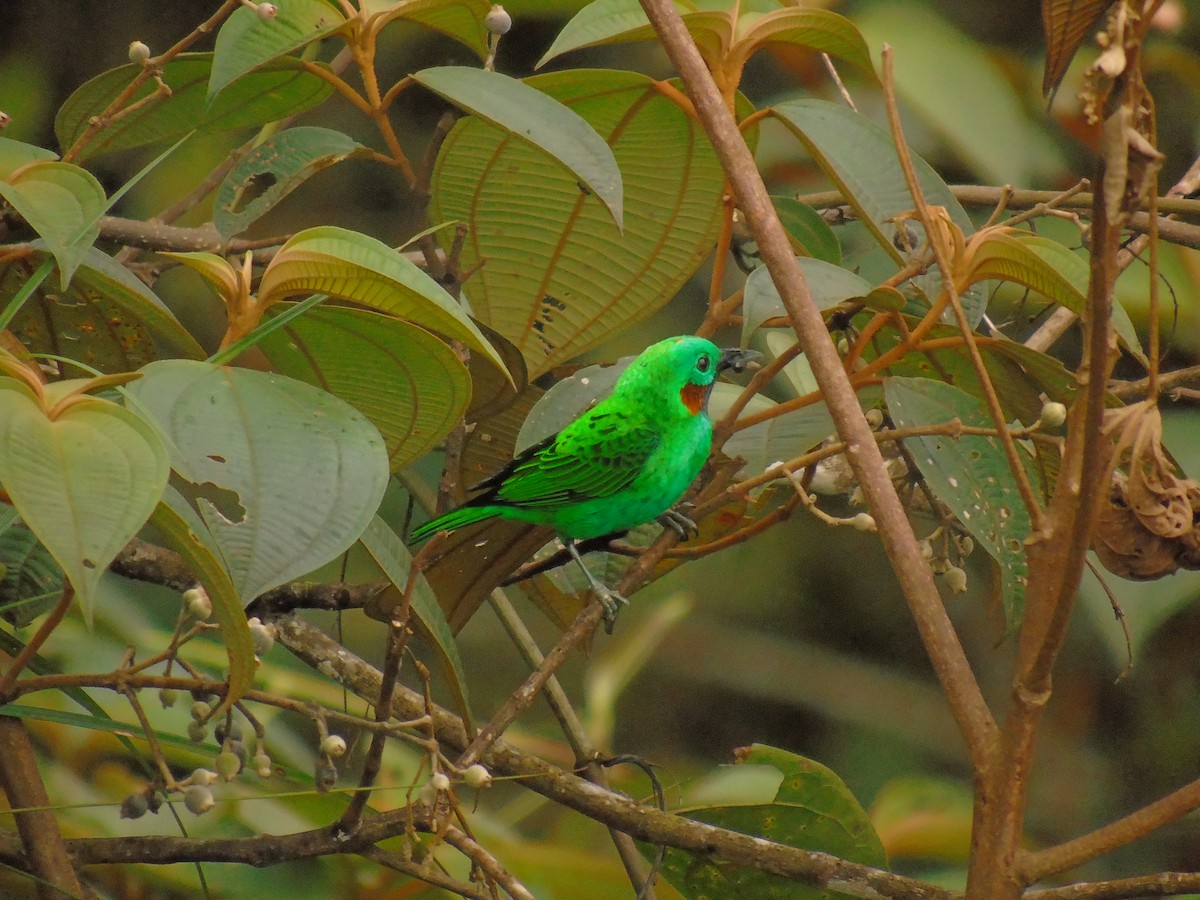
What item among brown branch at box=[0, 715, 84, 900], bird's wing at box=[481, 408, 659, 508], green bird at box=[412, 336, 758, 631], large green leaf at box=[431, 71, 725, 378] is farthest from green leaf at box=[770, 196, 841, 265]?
brown branch at box=[0, 715, 84, 900]

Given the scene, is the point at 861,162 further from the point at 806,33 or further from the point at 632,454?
the point at 632,454

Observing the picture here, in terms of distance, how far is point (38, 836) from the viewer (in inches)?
56.6

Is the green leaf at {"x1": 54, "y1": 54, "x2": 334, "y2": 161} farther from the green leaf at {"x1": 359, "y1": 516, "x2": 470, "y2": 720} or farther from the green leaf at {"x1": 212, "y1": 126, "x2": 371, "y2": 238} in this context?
the green leaf at {"x1": 359, "y1": 516, "x2": 470, "y2": 720}

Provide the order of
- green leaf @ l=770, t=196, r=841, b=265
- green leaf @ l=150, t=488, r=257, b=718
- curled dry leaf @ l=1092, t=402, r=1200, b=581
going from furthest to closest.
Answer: green leaf @ l=770, t=196, r=841, b=265, curled dry leaf @ l=1092, t=402, r=1200, b=581, green leaf @ l=150, t=488, r=257, b=718

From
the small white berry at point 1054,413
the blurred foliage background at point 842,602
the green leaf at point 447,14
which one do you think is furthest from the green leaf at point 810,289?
the blurred foliage background at point 842,602

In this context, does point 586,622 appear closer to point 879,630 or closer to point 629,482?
point 629,482

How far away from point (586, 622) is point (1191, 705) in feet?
9.92

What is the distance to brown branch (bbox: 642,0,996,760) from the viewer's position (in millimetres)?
1044

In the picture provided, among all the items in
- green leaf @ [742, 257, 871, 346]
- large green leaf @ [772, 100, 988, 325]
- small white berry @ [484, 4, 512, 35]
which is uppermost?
small white berry @ [484, 4, 512, 35]

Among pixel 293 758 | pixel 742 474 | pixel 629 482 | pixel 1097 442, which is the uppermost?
pixel 1097 442

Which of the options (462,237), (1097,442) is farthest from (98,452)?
(462,237)

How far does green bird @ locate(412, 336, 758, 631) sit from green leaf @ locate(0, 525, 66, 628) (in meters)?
0.62

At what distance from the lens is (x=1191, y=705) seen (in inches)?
152

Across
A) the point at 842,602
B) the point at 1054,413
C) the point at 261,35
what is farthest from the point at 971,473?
the point at 842,602
